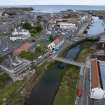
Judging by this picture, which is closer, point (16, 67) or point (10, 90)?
point (10, 90)

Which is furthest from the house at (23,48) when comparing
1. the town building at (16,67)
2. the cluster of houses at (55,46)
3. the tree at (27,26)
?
the tree at (27,26)

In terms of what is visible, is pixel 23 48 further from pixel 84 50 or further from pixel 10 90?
pixel 10 90

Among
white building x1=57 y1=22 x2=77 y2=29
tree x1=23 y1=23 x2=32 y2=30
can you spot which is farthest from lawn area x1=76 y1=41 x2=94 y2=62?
white building x1=57 y1=22 x2=77 y2=29

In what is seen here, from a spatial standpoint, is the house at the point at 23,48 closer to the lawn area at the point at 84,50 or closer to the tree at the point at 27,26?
the lawn area at the point at 84,50

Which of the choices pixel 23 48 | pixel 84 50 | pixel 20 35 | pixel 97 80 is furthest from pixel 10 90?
pixel 20 35

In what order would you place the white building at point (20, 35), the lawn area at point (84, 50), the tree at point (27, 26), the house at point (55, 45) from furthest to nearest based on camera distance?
1. the tree at point (27, 26)
2. the white building at point (20, 35)
3. the house at point (55, 45)
4. the lawn area at point (84, 50)

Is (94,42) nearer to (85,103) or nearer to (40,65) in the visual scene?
(40,65)

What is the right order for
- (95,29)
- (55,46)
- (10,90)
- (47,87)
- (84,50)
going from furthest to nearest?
(95,29)
(55,46)
(84,50)
(47,87)
(10,90)
